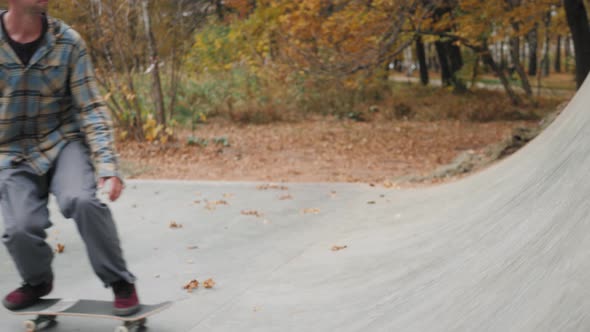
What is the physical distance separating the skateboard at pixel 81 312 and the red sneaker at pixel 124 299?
0.08 feet

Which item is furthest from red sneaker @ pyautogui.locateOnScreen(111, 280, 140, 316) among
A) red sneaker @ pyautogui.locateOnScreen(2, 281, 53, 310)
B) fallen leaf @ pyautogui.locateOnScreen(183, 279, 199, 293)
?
fallen leaf @ pyautogui.locateOnScreen(183, 279, 199, 293)

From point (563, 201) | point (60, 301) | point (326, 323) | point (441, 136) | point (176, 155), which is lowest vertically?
point (441, 136)

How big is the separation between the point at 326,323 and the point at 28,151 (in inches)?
72.0

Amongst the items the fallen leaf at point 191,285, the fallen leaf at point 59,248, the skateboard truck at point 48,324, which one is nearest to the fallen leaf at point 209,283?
the fallen leaf at point 191,285

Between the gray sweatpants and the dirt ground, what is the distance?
6.34m

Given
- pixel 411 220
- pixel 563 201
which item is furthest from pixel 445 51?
pixel 563 201

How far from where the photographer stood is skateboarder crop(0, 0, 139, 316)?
312cm

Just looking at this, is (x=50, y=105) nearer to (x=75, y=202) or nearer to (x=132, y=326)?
(x=75, y=202)

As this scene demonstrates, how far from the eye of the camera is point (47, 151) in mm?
3344

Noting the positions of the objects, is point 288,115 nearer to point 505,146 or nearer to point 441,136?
point 441,136

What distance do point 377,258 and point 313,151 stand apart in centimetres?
1022

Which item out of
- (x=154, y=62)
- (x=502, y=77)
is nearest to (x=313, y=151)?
(x=154, y=62)

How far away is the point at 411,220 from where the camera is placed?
5.84 meters

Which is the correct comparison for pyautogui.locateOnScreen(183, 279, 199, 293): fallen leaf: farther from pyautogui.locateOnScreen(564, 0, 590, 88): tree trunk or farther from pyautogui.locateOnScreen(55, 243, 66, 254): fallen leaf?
pyautogui.locateOnScreen(564, 0, 590, 88): tree trunk
